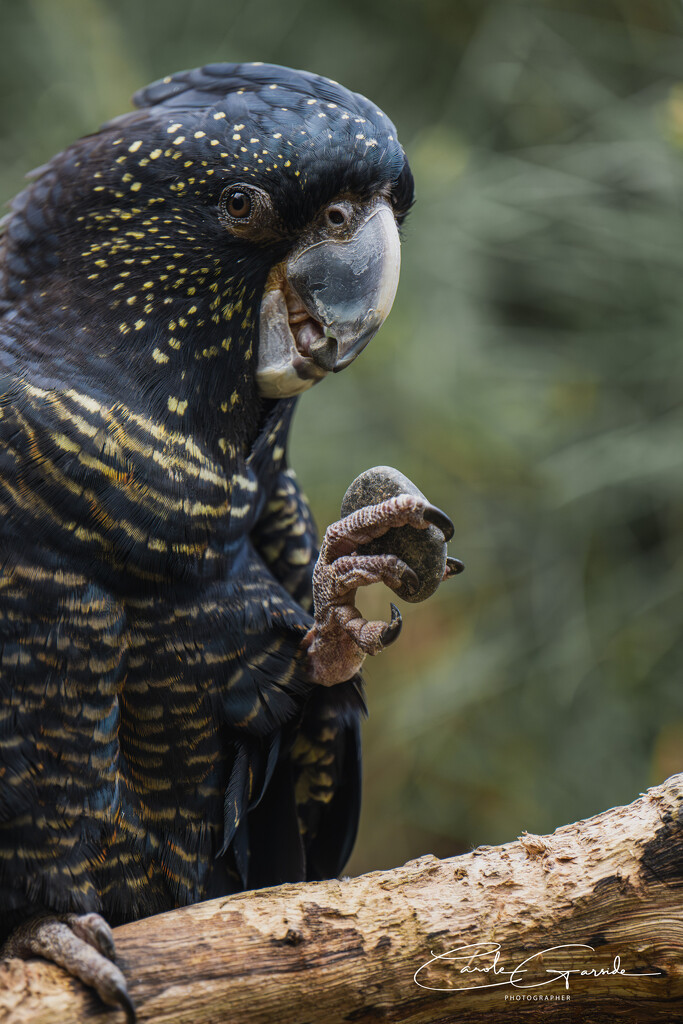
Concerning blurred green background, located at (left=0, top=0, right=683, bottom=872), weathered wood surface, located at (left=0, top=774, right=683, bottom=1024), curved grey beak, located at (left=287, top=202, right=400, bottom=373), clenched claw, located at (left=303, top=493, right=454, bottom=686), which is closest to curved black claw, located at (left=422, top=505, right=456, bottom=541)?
clenched claw, located at (left=303, top=493, right=454, bottom=686)

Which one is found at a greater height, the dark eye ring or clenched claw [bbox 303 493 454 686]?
the dark eye ring

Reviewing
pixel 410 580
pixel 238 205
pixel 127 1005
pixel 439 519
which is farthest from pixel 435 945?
pixel 238 205

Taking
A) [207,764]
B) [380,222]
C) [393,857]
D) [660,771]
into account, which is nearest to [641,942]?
[207,764]

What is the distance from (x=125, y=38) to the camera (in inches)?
172

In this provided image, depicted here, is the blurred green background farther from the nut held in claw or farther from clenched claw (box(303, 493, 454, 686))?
the nut held in claw

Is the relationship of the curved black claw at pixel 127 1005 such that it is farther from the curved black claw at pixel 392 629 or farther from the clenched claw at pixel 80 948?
the curved black claw at pixel 392 629

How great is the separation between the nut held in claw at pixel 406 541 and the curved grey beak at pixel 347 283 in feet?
0.82

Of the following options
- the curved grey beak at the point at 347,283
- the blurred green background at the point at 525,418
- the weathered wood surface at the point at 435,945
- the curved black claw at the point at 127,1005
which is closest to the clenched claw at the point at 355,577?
the curved grey beak at the point at 347,283

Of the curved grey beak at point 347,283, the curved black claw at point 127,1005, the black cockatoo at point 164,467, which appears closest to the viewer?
the curved black claw at point 127,1005

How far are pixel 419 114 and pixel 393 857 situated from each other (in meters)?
3.71

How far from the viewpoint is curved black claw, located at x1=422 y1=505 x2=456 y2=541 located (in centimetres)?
168

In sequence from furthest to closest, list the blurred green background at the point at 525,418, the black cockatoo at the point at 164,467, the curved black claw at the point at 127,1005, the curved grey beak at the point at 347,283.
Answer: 1. the blurred green background at the point at 525,418
2. the curved grey beak at the point at 347,283
3. the black cockatoo at the point at 164,467
4. the curved black claw at the point at 127,1005

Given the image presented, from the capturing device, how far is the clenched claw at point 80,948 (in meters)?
1.46

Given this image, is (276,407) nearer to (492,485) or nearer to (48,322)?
(48,322)
